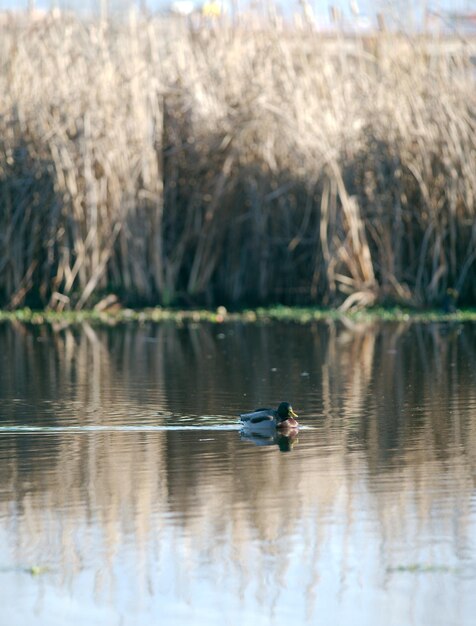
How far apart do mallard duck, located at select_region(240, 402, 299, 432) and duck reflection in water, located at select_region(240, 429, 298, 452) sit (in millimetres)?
35

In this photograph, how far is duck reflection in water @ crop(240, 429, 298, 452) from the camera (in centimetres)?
802

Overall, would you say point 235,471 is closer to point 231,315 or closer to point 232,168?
point 231,315

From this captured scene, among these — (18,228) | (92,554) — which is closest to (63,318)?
(18,228)

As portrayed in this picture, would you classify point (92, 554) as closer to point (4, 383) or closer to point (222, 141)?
point (4, 383)

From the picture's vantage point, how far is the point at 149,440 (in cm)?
816

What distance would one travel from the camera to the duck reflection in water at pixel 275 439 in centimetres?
802

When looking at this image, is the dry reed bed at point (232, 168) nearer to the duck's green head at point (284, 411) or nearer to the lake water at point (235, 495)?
the lake water at point (235, 495)

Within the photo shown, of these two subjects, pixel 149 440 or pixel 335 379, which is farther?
pixel 335 379

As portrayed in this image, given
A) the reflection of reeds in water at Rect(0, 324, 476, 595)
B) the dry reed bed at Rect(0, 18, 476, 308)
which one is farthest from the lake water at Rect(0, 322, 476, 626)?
the dry reed bed at Rect(0, 18, 476, 308)

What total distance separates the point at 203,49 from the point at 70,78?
6.22ft

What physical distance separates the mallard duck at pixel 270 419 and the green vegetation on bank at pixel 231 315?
7390mm

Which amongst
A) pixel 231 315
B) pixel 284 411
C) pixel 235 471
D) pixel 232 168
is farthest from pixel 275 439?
pixel 232 168

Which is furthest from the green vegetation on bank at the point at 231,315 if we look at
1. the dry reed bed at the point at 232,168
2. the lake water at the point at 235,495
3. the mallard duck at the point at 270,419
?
the mallard duck at the point at 270,419

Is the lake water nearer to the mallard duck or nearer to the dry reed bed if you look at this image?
the mallard duck
